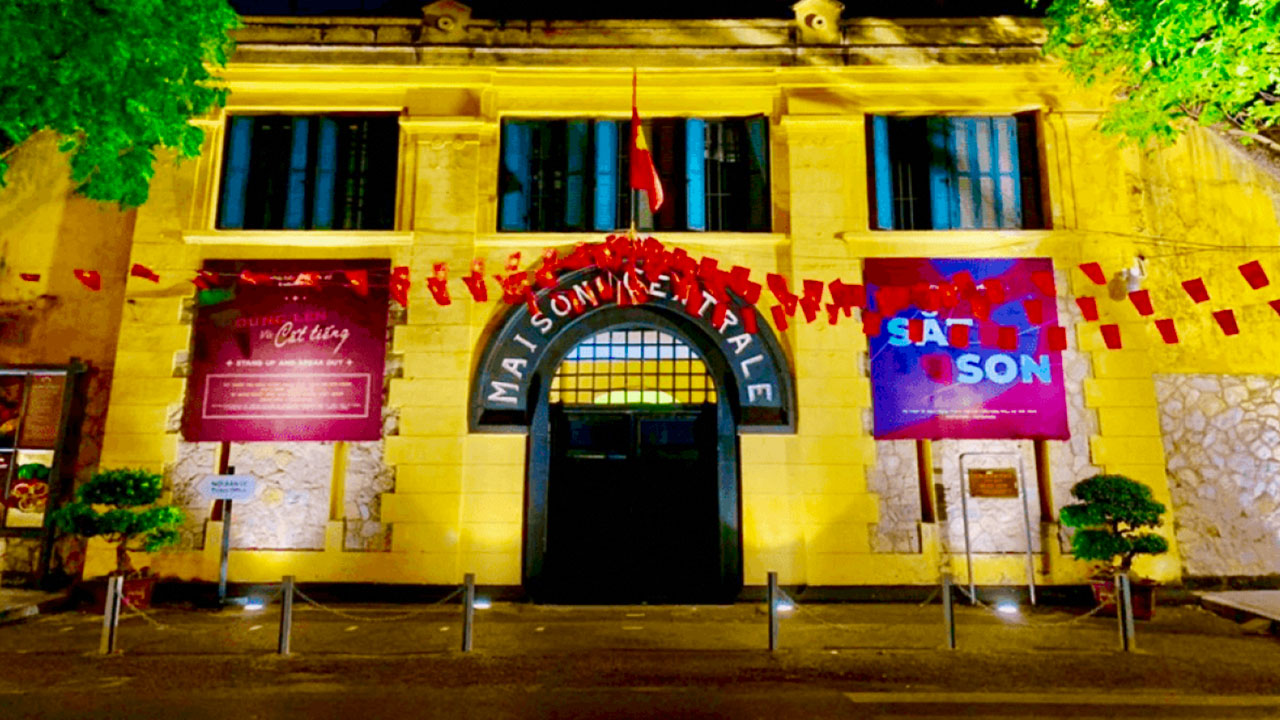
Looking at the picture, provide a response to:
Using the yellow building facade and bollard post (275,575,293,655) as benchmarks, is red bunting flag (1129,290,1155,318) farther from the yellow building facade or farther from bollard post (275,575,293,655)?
bollard post (275,575,293,655)

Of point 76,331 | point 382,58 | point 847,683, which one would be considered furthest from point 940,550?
point 76,331

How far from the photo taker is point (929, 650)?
27.5 ft

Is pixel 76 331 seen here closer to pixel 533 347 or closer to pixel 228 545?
pixel 228 545

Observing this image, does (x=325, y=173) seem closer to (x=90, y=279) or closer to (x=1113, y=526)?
(x=90, y=279)

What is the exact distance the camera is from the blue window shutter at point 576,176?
12.9 meters

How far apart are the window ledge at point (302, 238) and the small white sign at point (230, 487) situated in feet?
13.2

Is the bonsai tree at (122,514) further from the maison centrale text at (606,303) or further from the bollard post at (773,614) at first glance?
the bollard post at (773,614)

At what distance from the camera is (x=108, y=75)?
8.69 meters

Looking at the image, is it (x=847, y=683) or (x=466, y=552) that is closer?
(x=847, y=683)

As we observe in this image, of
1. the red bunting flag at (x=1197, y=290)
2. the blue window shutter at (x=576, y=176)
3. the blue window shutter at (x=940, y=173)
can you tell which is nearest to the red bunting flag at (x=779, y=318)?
the blue window shutter at (x=940, y=173)

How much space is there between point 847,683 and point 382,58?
12.1 metres

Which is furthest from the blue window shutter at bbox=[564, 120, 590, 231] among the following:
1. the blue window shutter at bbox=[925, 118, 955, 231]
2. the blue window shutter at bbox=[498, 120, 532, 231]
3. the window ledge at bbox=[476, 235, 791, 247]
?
the blue window shutter at bbox=[925, 118, 955, 231]

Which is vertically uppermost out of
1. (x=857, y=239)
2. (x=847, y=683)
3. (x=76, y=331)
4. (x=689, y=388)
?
(x=857, y=239)

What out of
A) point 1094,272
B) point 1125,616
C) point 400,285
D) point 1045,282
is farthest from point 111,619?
point 1094,272
